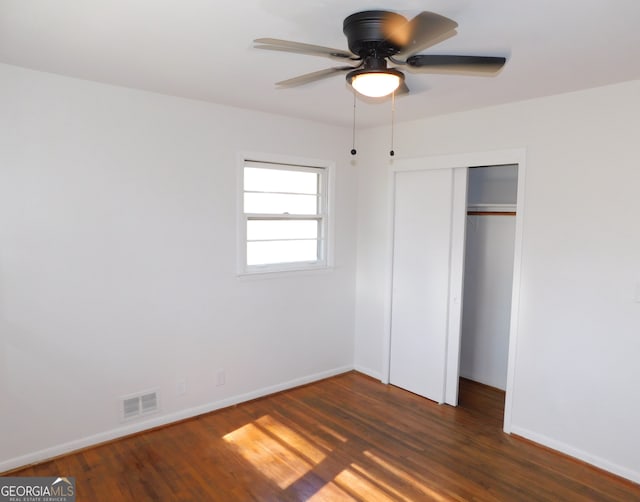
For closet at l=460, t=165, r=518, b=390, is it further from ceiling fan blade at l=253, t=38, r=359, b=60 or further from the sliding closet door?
ceiling fan blade at l=253, t=38, r=359, b=60

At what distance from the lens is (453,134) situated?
3678mm

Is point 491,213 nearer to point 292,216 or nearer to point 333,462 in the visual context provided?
point 292,216

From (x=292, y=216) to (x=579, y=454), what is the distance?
2.84 m

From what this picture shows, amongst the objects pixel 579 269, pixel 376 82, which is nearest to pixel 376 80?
pixel 376 82

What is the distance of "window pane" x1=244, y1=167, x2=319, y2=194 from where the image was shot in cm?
378

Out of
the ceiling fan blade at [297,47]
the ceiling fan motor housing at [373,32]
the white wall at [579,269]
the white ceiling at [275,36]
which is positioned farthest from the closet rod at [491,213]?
the ceiling fan blade at [297,47]

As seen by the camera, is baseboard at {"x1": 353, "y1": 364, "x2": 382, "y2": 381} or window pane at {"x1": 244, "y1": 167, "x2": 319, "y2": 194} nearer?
window pane at {"x1": 244, "y1": 167, "x2": 319, "y2": 194}

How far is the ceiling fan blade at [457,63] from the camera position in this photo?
5.87 feet

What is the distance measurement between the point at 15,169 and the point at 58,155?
0.25 metres

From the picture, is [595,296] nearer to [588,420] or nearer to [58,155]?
[588,420]

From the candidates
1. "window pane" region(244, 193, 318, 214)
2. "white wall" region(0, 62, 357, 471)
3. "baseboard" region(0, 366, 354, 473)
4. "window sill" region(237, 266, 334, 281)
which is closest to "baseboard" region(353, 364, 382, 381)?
"baseboard" region(0, 366, 354, 473)

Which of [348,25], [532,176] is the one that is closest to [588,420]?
[532,176]

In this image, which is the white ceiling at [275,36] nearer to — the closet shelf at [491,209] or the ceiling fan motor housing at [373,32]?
the ceiling fan motor housing at [373,32]

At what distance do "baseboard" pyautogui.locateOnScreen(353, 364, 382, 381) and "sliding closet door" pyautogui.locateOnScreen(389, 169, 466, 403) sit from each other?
0.53 feet
